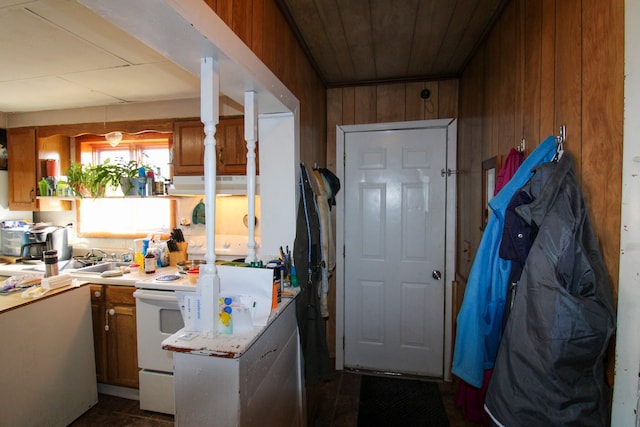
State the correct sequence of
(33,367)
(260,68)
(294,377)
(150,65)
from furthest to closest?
(150,65) < (33,367) < (294,377) < (260,68)

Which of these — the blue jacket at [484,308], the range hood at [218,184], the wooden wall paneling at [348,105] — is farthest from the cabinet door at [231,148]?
the blue jacket at [484,308]

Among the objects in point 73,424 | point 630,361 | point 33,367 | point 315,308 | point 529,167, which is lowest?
point 73,424

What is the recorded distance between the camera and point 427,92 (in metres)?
2.53

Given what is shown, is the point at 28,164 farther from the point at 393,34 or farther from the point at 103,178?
the point at 393,34

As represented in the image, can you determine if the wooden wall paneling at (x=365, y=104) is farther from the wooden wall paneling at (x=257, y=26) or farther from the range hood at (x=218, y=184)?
the wooden wall paneling at (x=257, y=26)

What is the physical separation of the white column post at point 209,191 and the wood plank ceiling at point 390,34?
2.59ft

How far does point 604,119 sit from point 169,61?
220 cm

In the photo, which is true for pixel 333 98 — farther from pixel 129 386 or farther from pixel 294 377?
pixel 129 386

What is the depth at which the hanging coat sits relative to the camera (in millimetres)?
1626

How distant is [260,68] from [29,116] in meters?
3.07

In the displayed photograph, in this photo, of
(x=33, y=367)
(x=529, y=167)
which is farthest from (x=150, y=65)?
(x=529, y=167)

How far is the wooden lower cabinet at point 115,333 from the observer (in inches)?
90.6

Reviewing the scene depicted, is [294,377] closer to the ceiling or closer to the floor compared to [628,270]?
closer to the floor

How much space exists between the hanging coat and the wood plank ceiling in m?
1.01
